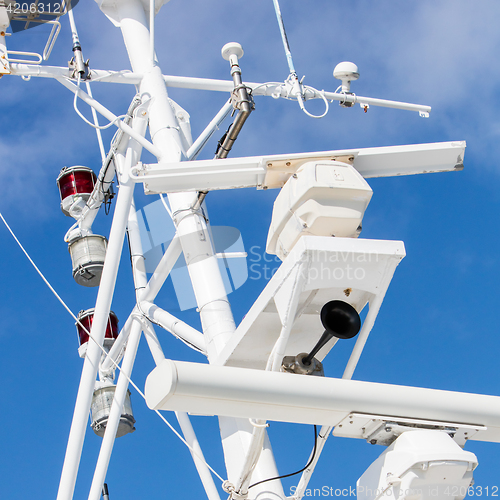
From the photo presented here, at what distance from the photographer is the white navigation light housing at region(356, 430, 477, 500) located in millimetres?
3383

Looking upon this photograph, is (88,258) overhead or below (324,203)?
overhead

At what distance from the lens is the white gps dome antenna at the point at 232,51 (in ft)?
21.3

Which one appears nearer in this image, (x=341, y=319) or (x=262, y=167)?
(x=341, y=319)

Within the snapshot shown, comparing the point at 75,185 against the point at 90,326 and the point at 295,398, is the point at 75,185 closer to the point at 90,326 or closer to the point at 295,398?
the point at 90,326

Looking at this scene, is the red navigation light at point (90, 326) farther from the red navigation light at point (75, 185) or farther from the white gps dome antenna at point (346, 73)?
the white gps dome antenna at point (346, 73)

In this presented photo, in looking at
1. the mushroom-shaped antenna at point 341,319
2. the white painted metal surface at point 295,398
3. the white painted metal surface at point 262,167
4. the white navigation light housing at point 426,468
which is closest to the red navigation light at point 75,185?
the white painted metal surface at point 262,167

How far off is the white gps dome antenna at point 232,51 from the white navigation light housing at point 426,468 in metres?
4.07

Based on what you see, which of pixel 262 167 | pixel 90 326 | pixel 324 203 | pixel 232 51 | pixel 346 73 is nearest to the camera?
pixel 324 203

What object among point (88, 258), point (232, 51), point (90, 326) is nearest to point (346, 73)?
point (232, 51)

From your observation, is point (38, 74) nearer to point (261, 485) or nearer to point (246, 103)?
point (246, 103)

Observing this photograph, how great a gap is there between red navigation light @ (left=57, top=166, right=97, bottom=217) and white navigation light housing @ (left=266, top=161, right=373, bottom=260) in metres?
6.95

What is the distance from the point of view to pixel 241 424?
566cm

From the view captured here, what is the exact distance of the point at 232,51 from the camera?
6.55m

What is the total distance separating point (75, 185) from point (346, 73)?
14.5ft
